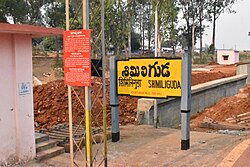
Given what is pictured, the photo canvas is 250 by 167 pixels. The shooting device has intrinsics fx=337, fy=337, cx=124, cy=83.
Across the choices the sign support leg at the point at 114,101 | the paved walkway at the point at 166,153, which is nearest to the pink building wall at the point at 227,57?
A: the paved walkway at the point at 166,153

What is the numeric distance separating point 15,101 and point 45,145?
4.62ft

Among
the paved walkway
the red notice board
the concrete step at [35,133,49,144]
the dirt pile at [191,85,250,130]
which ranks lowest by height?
the dirt pile at [191,85,250,130]

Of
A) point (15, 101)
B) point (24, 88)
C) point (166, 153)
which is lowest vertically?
point (166, 153)

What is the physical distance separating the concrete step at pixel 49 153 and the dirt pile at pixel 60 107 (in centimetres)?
300

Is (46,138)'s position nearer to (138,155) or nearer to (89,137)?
(138,155)

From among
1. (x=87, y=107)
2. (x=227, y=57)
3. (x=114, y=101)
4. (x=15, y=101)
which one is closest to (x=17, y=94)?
(x=15, y=101)

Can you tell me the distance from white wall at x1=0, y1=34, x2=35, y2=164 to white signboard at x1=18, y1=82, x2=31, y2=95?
0.8 inches

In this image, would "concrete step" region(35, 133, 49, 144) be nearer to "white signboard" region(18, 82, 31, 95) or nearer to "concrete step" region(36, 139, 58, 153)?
"concrete step" region(36, 139, 58, 153)

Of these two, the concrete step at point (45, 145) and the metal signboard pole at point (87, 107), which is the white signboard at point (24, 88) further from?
A: the metal signboard pole at point (87, 107)

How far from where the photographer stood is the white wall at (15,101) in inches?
253

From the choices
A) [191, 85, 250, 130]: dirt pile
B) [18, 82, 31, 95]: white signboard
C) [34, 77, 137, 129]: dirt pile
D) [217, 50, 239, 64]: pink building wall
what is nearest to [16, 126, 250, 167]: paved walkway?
[18, 82, 31, 95]: white signboard

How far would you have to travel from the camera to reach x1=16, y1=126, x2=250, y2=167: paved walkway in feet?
21.9

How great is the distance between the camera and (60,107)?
12.5 metres

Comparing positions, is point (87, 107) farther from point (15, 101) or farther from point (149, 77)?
point (149, 77)
